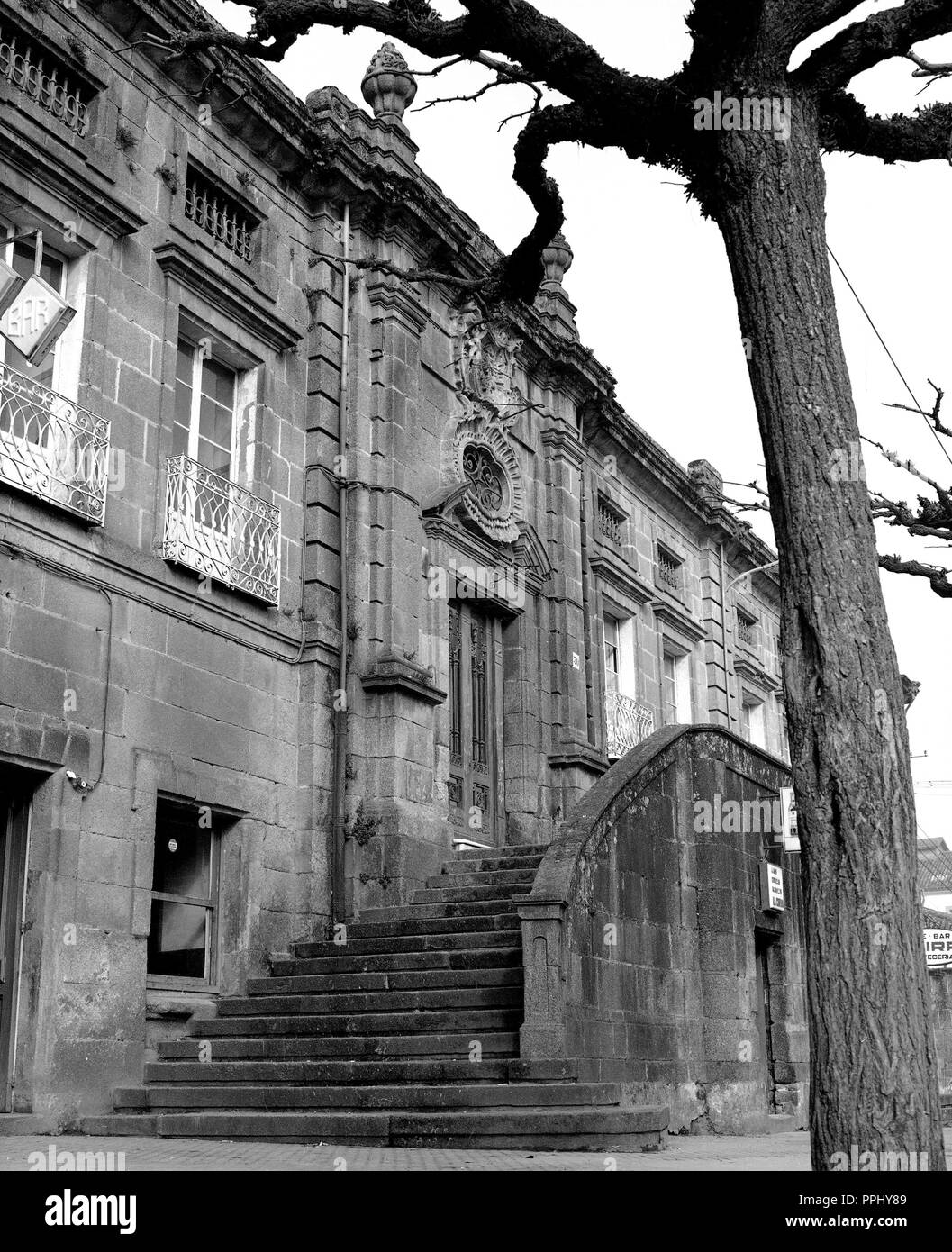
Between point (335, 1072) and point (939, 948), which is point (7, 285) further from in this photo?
point (939, 948)

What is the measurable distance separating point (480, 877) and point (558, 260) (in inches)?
399

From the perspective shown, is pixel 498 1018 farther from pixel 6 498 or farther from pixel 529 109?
pixel 529 109

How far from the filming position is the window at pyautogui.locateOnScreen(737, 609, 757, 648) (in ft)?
86.8

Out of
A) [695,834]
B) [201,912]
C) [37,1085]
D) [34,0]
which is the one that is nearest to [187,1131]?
[37,1085]

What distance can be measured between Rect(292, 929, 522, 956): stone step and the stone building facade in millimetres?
369

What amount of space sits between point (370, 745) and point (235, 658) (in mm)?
1743

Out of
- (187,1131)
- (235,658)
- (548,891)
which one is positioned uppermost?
(235,658)

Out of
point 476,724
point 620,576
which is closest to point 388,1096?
point 476,724

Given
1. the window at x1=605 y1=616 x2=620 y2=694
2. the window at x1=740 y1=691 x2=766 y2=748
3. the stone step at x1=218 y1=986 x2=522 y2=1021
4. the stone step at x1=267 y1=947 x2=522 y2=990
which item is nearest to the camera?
the stone step at x1=218 y1=986 x2=522 y2=1021

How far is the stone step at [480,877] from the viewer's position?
12.8m

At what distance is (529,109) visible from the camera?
7.05 meters

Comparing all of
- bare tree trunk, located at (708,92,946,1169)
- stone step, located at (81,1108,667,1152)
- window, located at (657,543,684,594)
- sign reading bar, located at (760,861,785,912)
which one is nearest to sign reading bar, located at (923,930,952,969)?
window, located at (657,543,684,594)

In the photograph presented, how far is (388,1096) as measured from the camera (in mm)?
9234

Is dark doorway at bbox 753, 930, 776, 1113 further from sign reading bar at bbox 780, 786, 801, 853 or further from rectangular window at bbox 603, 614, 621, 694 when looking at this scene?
rectangular window at bbox 603, 614, 621, 694
